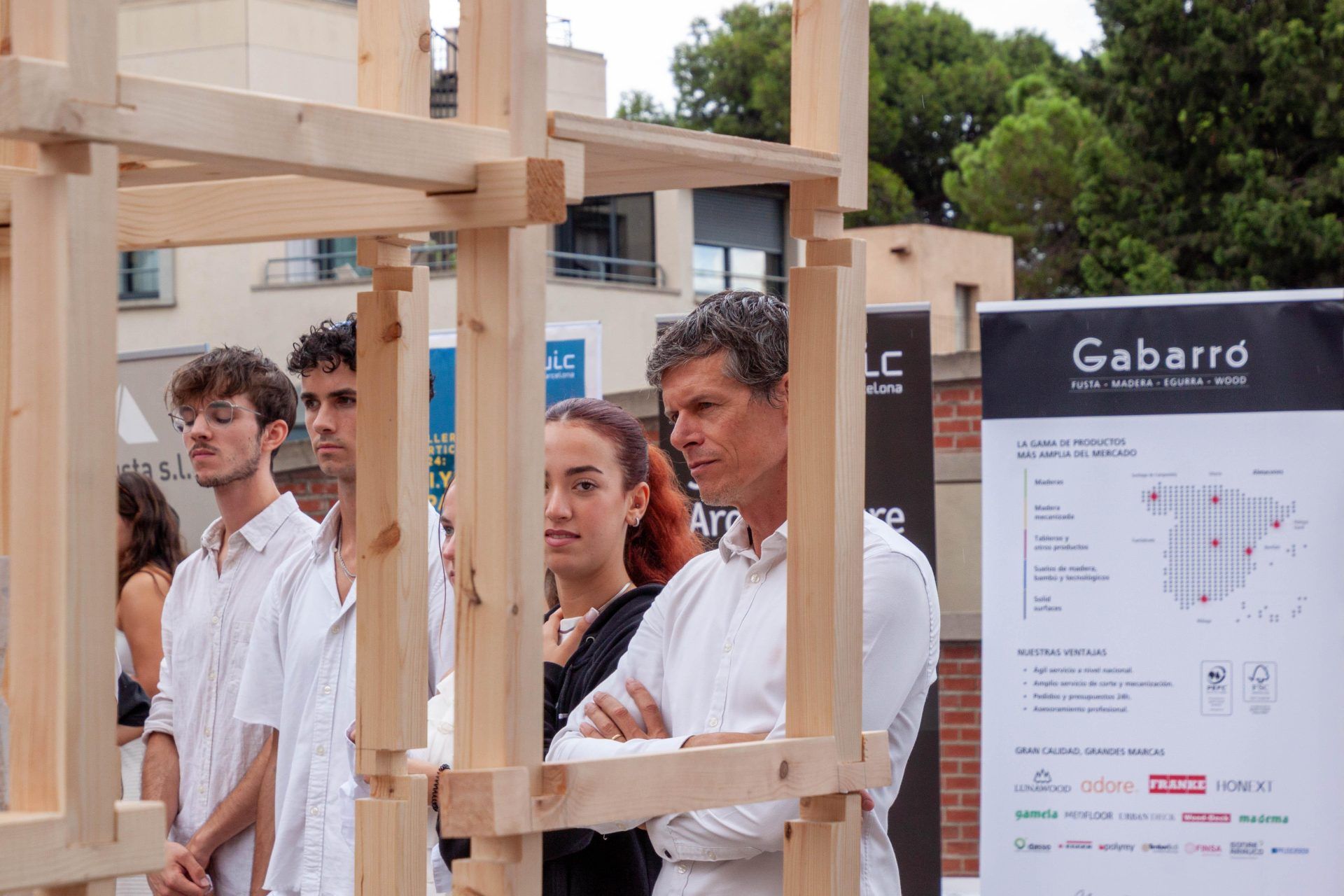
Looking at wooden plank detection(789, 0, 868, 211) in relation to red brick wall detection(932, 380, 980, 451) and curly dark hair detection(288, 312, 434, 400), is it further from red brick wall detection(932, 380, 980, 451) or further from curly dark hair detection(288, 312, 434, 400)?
red brick wall detection(932, 380, 980, 451)

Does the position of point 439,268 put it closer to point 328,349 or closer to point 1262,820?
point 1262,820

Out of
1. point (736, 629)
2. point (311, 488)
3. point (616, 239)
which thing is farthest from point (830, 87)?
point (616, 239)

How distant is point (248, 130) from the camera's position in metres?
1.51

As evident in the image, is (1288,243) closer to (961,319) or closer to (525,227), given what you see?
(961,319)

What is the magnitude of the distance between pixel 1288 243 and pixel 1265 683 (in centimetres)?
1457

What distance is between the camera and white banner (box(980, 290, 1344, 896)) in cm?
481

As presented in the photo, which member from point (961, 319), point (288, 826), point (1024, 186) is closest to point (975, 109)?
point (1024, 186)

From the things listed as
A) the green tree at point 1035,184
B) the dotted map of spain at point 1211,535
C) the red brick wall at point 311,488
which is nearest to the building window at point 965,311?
the green tree at point 1035,184

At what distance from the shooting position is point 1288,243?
18203mm

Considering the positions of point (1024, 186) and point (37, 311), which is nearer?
point (37, 311)

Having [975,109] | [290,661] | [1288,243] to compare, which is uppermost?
[975,109]

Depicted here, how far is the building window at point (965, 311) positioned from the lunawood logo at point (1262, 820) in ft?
59.6

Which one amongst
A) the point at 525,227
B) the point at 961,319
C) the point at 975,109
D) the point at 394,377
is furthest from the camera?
the point at 975,109

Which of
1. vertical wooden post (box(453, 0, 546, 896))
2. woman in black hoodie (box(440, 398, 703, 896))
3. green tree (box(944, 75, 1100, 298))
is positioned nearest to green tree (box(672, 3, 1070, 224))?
green tree (box(944, 75, 1100, 298))
